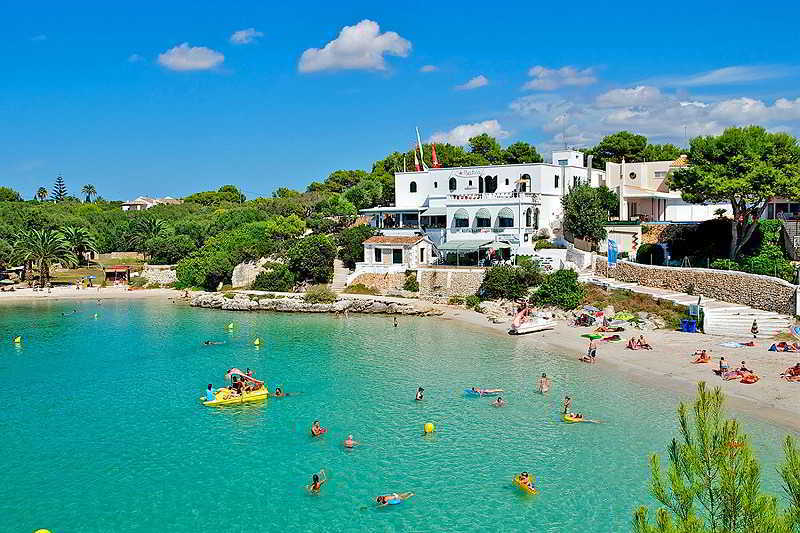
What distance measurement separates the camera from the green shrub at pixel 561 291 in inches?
1645

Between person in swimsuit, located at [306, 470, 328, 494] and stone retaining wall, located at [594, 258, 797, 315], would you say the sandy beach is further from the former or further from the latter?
person in swimsuit, located at [306, 470, 328, 494]

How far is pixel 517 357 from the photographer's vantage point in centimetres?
3250

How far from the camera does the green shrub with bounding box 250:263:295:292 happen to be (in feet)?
179

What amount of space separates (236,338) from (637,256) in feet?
88.4

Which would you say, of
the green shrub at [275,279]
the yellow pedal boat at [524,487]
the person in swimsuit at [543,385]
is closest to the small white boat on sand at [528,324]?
the person in swimsuit at [543,385]

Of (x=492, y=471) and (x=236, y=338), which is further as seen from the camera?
(x=236, y=338)

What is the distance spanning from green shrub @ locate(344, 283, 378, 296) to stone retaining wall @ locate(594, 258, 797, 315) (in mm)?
16770

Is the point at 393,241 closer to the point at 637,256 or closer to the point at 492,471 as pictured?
the point at 637,256

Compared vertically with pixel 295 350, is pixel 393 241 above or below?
above

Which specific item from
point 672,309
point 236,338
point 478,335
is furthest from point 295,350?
point 672,309

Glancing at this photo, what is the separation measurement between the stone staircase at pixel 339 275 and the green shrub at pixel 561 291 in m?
15.7

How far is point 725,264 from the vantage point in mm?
38062

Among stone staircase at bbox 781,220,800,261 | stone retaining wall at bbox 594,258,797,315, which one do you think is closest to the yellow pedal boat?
stone retaining wall at bbox 594,258,797,315

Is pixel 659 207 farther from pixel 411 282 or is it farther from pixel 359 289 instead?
pixel 359 289
